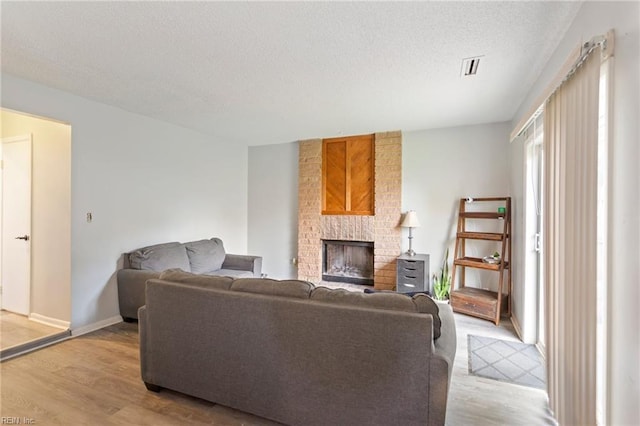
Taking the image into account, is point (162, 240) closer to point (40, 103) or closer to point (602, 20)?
point (40, 103)

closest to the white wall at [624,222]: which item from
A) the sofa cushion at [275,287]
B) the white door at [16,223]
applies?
the sofa cushion at [275,287]

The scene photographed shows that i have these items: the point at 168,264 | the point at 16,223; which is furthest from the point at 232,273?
the point at 16,223

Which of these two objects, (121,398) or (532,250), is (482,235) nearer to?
(532,250)

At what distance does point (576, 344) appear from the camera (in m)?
1.59

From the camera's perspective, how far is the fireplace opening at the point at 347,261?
5.08m

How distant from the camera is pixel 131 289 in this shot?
3.39m

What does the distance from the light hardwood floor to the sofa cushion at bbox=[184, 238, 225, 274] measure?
56.8 inches

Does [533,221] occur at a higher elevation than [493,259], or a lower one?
higher

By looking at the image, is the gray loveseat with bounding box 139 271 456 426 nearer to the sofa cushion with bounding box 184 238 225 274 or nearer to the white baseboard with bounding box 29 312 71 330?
the white baseboard with bounding box 29 312 71 330

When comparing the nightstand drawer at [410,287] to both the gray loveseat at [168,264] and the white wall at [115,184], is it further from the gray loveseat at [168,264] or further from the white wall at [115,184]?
the white wall at [115,184]

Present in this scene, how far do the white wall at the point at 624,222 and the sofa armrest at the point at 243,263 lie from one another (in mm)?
3895

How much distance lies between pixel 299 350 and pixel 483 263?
9.99 ft

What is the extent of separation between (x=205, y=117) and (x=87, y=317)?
8.91ft

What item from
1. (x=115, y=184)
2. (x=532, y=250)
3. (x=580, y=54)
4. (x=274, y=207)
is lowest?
(x=532, y=250)
